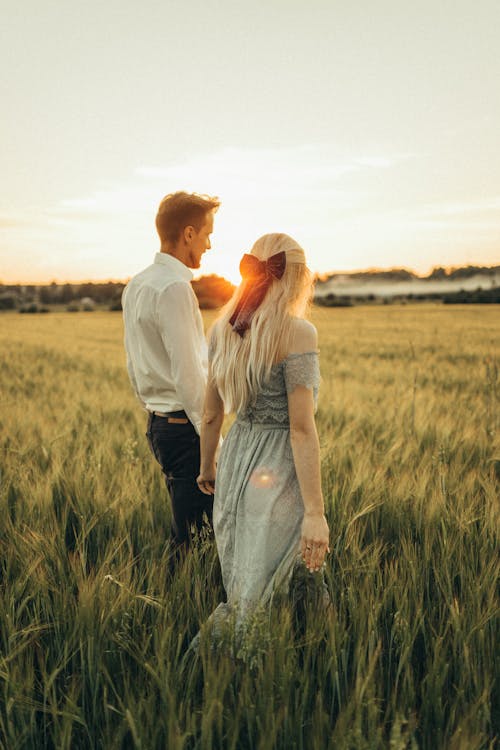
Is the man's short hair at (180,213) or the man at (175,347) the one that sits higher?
the man's short hair at (180,213)

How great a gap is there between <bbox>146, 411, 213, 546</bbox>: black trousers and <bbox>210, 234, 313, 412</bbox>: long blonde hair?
59cm

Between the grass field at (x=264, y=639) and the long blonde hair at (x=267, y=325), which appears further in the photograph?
the long blonde hair at (x=267, y=325)

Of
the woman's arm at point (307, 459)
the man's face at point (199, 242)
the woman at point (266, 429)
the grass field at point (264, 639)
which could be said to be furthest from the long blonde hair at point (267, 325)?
the grass field at point (264, 639)

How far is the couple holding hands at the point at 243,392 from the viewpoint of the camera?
1.86m

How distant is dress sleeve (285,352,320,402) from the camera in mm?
1843

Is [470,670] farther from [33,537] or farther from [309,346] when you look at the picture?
[33,537]

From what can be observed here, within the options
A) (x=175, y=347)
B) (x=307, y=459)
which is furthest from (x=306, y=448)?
(x=175, y=347)

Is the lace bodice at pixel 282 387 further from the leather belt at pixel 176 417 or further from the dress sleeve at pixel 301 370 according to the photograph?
the leather belt at pixel 176 417

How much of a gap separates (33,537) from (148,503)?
65cm

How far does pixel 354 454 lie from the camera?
389 centimetres

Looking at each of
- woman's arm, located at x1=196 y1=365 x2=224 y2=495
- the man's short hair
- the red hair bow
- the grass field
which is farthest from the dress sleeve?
the man's short hair

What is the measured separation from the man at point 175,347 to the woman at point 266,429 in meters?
0.23

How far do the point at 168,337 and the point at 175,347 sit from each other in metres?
0.05

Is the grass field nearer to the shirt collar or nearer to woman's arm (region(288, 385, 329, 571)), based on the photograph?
woman's arm (region(288, 385, 329, 571))
